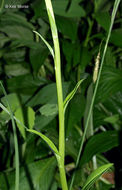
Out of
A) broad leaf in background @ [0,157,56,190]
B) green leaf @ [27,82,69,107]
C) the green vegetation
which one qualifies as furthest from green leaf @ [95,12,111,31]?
broad leaf in background @ [0,157,56,190]

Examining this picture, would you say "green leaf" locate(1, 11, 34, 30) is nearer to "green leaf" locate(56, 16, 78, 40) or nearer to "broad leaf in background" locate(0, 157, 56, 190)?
"green leaf" locate(56, 16, 78, 40)

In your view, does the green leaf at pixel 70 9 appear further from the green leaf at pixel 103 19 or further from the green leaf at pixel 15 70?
the green leaf at pixel 15 70

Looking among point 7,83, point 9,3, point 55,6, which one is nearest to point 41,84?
point 7,83

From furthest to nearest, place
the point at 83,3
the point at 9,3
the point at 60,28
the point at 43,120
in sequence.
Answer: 1. the point at 83,3
2. the point at 60,28
3. the point at 43,120
4. the point at 9,3

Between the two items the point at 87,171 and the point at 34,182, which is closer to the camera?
the point at 34,182

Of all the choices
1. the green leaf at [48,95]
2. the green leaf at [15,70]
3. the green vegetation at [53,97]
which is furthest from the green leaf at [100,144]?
the green leaf at [15,70]

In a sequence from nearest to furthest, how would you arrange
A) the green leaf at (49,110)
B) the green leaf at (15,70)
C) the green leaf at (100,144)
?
the green leaf at (49,110)
the green leaf at (100,144)
the green leaf at (15,70)

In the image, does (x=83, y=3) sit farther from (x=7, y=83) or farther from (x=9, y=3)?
(x=9, y=3)

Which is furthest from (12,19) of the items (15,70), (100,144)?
(100,144)
